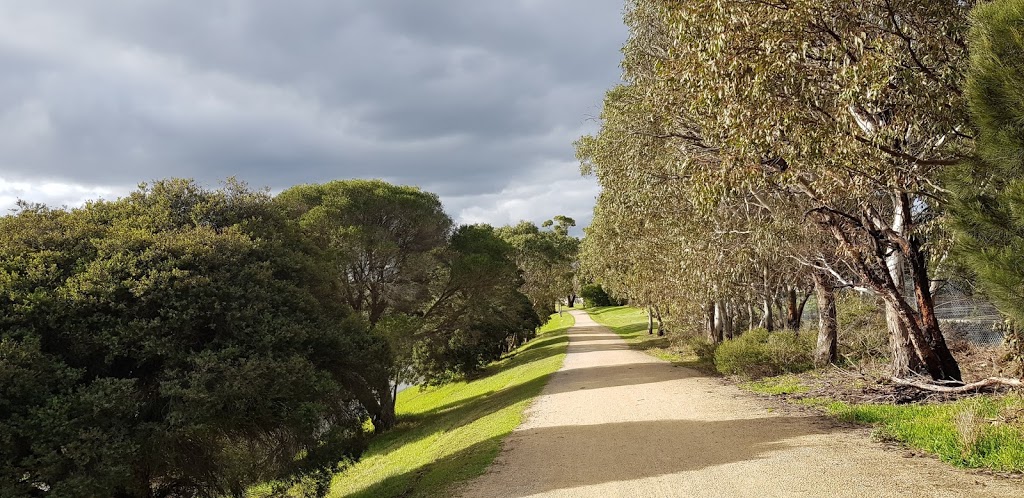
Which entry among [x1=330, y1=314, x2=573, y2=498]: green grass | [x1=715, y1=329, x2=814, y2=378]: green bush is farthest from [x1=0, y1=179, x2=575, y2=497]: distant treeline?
[x1=715, y1=329, x2=814, y2=378]: green bush

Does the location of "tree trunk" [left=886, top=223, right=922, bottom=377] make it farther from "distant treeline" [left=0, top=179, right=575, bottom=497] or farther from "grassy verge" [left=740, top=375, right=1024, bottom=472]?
"distant treeline" [left=0, top=179, right=575, bottom=497]

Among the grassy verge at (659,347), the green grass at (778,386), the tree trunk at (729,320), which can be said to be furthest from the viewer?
the tree trunk at (729,320)

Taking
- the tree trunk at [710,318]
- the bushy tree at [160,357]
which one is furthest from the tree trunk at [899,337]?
the tree trunk at [710,318]

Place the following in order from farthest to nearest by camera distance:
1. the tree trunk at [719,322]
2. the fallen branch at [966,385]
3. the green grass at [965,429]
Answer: the tree trunk at [719,322] < the fallen branch at [966,385] < the green grass at [965,429]

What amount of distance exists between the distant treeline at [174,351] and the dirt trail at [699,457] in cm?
338

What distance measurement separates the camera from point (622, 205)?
15234 mm

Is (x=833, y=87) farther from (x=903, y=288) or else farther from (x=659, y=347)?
(x=659, y=347)

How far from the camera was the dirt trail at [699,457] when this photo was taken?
5.97 m

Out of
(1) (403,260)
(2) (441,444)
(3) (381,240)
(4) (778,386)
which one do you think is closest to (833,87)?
(4) (778,386)

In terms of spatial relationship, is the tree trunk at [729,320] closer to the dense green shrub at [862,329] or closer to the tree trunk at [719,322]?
the tree trunk at [719,322]

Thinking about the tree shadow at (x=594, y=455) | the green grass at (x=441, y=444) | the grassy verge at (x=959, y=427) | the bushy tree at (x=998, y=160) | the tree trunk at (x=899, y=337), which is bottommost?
the green grass at (x=441, y=444)

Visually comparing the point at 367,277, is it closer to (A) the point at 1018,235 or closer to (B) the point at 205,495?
(B) the point at 205,495

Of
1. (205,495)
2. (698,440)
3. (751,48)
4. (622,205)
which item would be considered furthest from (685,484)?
(622,205)

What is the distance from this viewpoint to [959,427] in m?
6.75
